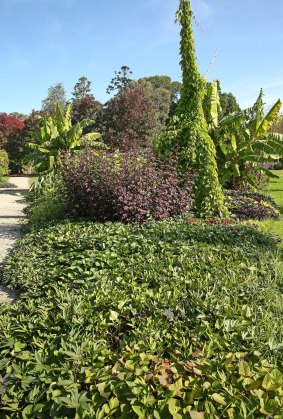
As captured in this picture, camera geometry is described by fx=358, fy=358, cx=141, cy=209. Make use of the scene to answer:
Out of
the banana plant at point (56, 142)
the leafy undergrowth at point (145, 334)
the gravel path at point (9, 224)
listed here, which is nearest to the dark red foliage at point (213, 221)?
the leafy undergrowth at point (145, 334)

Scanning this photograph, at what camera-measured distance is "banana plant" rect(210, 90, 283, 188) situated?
12.8m

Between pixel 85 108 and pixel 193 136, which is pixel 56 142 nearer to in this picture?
pixel 193 136

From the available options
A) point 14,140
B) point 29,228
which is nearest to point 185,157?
point 29,228

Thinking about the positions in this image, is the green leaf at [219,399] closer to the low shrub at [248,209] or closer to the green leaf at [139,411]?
the green leaf at [139,411]

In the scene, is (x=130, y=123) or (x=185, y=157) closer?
(x=185, y=157)

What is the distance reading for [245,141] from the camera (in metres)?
13.1

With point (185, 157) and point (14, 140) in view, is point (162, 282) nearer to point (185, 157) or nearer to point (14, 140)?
point (185, 157)

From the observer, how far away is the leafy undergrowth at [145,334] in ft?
8.07

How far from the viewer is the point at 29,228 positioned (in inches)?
350

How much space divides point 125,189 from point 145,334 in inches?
196

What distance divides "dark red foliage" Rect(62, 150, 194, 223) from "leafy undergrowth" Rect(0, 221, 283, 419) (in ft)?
7.41

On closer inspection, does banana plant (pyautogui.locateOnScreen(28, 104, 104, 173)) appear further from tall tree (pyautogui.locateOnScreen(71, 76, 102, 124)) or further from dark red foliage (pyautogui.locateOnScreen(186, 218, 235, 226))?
tall tree (pyautogui.locateOnScreen(71, 76, 102, 124))

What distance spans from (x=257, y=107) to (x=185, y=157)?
19.6ft

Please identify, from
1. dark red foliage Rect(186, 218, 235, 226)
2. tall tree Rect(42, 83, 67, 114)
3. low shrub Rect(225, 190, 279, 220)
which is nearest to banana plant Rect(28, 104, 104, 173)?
low shrub Rect(225, 190, 279, 220)
